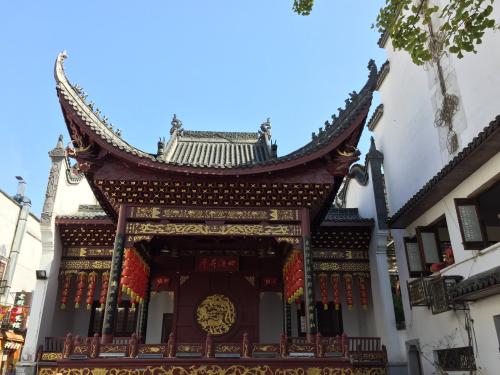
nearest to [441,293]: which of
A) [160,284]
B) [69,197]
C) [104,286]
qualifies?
[160,284]

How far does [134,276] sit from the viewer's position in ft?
30.6

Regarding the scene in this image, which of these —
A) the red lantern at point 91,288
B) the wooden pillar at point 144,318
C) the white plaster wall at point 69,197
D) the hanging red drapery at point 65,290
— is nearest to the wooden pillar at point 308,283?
the wooden pillar at point 144,318

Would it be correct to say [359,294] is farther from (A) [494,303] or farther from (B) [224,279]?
(A) [494,303]

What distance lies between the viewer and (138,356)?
767 cm

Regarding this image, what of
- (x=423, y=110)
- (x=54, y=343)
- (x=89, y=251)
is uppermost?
(x=423, y=110)

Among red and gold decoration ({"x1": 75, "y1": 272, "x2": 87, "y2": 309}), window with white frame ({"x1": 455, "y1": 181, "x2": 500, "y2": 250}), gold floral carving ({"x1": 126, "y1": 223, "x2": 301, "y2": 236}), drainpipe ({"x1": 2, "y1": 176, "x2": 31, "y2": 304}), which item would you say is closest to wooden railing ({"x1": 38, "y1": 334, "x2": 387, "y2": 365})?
gold floral carving ({"x1": 126, "y1": 223, "x2": 301, "y2": 236})

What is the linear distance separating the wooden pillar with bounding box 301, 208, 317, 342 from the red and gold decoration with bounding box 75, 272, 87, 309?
6.33 m

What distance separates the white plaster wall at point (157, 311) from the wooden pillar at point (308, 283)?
500cm

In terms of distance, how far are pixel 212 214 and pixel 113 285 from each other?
249 cm

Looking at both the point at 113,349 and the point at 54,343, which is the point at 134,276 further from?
the point at 54,343

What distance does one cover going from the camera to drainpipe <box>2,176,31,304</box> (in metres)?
19.1

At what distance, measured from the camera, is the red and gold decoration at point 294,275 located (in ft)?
28.8

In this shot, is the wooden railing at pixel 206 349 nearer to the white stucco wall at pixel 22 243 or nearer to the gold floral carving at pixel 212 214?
the gold floral carving at pixel 212 214

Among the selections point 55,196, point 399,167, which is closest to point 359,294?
point 399,167
